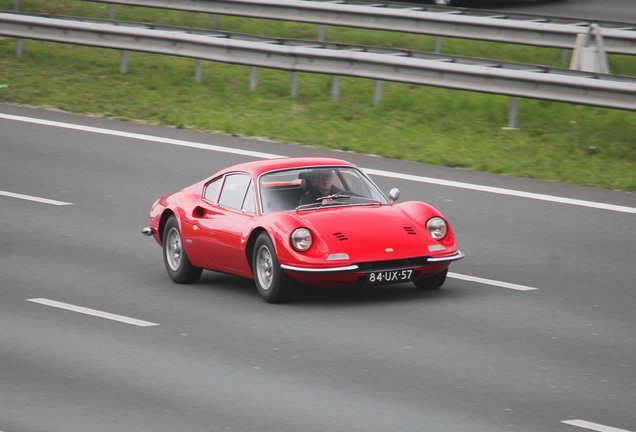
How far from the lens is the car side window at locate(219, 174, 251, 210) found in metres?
10.7

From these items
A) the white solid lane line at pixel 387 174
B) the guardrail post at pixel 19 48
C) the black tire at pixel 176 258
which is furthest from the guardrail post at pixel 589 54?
the guardrail post at pixel 19 48

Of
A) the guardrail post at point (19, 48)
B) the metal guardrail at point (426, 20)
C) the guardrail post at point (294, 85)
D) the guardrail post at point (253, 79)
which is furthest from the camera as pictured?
the guardrail post at point (19, 48)

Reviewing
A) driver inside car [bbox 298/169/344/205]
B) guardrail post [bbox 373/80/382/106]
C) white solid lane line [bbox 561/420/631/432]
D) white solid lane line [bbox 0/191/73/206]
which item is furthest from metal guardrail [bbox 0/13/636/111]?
white solid lane line [bbox 561/420/631/432]

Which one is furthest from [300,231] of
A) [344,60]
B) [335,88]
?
[335,88]

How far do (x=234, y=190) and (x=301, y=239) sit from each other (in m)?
1.39

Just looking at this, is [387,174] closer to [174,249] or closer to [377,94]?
[377,94]

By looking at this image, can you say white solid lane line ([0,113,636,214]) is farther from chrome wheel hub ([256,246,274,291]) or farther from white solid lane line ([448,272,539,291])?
chrome wheel hub ([256,246,274,291])

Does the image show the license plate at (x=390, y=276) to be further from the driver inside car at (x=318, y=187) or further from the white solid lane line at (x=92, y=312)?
the white solid lane line at (x=92, y=312)

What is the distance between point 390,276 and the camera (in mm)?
9727

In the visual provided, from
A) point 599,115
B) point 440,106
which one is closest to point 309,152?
point 440,106

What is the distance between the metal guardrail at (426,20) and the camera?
730 inches

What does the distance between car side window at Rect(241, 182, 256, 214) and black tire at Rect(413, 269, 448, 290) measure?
1.58 meters

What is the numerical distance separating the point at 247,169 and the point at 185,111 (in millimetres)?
8040

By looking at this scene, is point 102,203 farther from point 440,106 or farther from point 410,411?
point 410,411
